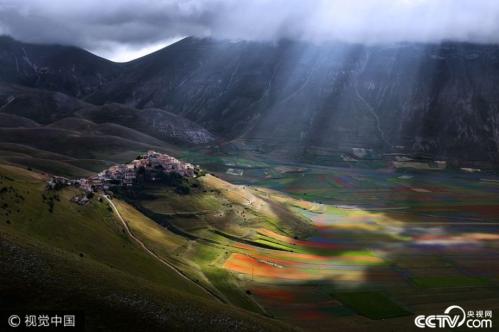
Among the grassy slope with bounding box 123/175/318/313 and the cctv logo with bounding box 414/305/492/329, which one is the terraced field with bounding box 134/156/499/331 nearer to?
the grassy slope with bounding box 123/175/318/313

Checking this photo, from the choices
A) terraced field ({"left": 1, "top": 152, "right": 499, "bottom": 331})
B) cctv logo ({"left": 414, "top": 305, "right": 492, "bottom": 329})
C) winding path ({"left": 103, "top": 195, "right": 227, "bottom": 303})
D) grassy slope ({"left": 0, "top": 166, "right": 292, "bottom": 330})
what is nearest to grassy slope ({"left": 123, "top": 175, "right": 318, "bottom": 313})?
terraced field ({"left": 1, "top": 152, "right": 499, "bottom": 331})

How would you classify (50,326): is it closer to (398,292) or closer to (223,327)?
(223,327)

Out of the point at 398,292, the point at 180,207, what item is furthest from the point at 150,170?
the point at 398,292

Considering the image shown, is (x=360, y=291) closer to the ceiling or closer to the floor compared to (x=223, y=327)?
closer to the ceiling

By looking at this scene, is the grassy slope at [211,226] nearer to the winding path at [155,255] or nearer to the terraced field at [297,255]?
the terraced field at [297,255]

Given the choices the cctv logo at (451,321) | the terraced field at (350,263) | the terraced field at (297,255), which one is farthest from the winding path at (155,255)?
the cctv logo at (451,321)

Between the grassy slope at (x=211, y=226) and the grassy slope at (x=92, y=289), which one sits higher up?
the grassy slope at (x=211, y=226)

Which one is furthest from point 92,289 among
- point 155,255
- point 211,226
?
point 211,226

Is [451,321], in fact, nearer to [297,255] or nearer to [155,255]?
[297,255]
